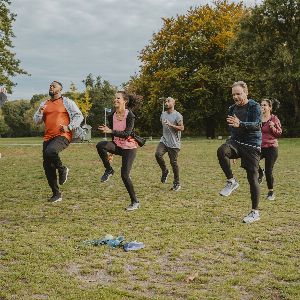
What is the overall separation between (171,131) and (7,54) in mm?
28617

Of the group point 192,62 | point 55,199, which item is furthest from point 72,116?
point 192,62

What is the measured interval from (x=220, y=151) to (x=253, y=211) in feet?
3.97

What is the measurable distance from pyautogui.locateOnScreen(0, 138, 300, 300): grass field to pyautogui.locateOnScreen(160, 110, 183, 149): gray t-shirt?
1236 mm

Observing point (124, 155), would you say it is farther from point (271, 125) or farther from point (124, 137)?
point (271, 125)

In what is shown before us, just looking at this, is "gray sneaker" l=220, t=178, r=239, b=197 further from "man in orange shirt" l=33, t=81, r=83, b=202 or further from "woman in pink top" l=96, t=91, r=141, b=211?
"man in orange shirt" l=33, t=81, r=83, b=202

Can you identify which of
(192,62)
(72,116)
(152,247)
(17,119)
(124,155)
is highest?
(192,62)

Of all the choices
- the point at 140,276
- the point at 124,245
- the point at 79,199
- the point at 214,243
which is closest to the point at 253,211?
the point at 214,243

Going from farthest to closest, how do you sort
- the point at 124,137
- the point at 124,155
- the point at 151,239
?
the point at 124,155 < the point at 124,137 < the point at 151,239

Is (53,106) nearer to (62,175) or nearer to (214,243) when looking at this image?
(62,175)

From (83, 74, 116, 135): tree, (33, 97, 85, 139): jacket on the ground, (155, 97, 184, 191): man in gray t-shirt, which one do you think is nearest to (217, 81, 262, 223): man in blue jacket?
(33, 97, 85, 139): jacket on the ground

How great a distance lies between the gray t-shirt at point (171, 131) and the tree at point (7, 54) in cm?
2610

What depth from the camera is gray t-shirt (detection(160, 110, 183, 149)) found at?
11.2 metres

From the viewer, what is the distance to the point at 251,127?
277 inches

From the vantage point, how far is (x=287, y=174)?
50.2ft
